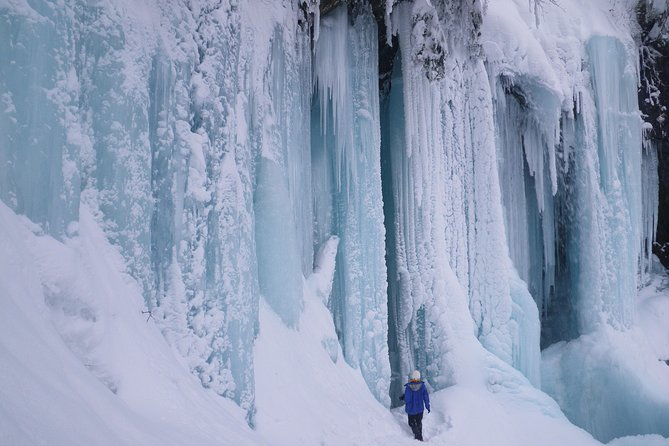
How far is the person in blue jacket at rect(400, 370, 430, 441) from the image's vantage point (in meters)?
6.18

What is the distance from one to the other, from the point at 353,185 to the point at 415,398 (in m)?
2.68

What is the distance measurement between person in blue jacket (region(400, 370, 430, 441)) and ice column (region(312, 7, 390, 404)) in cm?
95

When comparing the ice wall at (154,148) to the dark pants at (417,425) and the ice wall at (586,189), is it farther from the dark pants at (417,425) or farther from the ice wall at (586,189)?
the ice wall at (586,189)

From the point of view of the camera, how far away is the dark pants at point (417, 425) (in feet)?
20.2

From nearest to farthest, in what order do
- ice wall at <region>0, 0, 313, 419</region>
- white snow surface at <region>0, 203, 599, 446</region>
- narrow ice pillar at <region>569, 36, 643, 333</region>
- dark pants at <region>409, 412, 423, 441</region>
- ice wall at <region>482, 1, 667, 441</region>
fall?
white snow surface at <region>0, 203, 599, 446</region>
ice wall at <region>0, 0, 313, 419</region>
dark pants at <region>409, 412, 423, 441</region>
ice wall at <region>482, 1, 667, 441</region>
narrow ice pillar at <region>569, 36, 643, 333</region>

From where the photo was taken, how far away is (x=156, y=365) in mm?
3254

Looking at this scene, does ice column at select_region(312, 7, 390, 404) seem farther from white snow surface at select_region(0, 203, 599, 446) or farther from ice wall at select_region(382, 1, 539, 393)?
white snow surface at select_region(0, 203, 599, 446)

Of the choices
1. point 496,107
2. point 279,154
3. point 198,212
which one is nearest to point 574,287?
point 496,107

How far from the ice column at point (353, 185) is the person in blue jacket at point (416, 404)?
0.95 m

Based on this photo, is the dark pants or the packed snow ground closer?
the packed snow ground

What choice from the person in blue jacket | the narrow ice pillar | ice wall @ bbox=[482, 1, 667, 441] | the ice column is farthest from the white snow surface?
the narrow ice pillar

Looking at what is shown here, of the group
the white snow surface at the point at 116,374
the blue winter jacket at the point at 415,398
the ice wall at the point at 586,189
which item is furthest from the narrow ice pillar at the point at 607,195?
the blue winter jacket at the point at 415,398

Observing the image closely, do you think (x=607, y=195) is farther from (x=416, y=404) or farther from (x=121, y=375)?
(x=121, y=375)

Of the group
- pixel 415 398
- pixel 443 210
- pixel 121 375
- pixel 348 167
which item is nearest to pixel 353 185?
pixel 348 167
